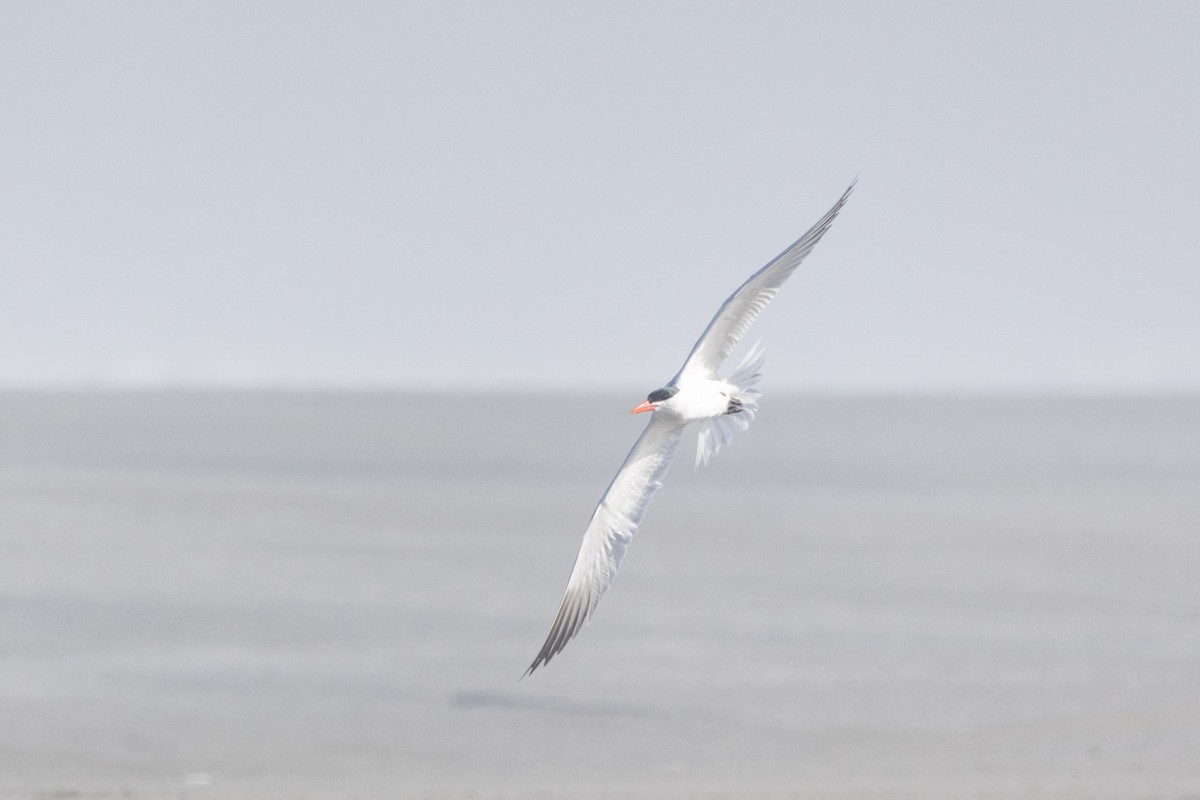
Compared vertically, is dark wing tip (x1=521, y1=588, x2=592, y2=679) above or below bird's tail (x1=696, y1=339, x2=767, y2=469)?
below

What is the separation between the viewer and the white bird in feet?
37.8

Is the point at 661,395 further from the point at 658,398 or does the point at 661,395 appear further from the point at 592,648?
the point at 592,648

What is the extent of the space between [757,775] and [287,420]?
10664 cm

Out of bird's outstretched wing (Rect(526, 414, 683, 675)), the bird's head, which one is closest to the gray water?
bird's outstretched wing (Rect(526, 414, 683, 675))

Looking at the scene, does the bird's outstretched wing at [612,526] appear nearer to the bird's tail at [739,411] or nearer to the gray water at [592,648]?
the bird's tail at [739,411]

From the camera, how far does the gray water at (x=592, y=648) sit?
1571 centimetres

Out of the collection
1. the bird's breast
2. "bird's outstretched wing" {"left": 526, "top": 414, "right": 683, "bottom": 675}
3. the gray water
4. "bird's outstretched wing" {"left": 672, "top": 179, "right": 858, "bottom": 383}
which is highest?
"bird's outstretched wing" {"left": 672, "top": 179, "right": 858, "bottom": 383}

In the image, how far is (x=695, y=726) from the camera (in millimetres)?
17094

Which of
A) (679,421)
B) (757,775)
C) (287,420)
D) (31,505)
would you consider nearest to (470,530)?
(31,505)

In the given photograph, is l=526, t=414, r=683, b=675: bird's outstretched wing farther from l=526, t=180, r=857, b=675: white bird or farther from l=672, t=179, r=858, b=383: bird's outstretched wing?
l=672, t=179, r=858, b=383: bird's outstretched wing

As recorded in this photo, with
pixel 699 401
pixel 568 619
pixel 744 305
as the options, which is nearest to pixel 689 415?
pixel 699 401

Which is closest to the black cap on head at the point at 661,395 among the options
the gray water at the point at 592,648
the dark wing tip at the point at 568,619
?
the dark wing tip at the point at 568,619

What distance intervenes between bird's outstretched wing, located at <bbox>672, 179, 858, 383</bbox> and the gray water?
15.0 ft

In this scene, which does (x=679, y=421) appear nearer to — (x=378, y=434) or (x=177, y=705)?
(x=177, y=705)
